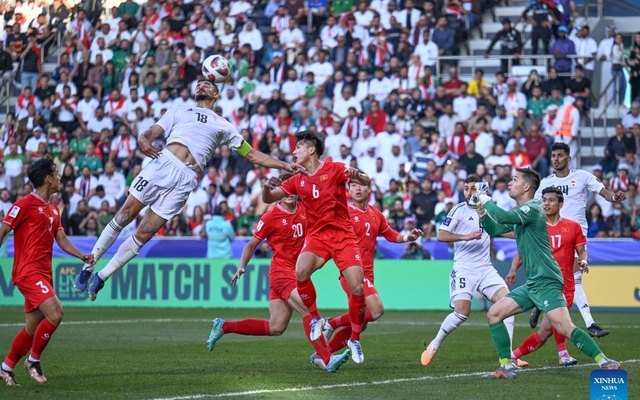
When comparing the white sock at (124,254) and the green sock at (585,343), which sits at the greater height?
the white sock at (124,254)

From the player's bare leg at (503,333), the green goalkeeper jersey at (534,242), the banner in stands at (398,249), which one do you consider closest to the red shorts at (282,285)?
the player's bare leg at (503,333)

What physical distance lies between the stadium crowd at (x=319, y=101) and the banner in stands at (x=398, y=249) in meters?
0.61

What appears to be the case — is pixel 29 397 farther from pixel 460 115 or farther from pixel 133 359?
pixel 460 115

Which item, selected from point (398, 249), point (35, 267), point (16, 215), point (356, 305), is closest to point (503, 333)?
point (356, 305)

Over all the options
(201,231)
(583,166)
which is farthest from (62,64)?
(583,166)

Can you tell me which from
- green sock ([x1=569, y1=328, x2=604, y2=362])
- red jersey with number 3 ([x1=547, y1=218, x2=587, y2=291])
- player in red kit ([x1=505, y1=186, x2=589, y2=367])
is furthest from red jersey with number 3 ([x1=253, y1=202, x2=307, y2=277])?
green sock ([x1=569, y1=328, x2=604, y2=362])

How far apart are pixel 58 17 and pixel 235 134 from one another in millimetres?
24115

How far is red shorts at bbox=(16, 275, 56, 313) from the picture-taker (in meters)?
11.6

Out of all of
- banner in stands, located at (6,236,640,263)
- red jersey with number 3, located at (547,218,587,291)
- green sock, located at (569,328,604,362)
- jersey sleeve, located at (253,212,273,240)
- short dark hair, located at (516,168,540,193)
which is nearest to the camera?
green sock, located at (569,328,604,362)

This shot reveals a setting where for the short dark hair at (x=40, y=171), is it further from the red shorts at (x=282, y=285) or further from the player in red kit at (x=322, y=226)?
the red shorts at (x=282, y=285)

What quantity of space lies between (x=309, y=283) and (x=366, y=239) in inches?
84.4

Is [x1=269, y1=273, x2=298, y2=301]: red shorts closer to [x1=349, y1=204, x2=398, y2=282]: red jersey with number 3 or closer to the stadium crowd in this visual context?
[x1=349, y1=204, x2=398, y2=282]: red jersey with number 3

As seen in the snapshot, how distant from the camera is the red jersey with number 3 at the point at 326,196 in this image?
41.3 feet

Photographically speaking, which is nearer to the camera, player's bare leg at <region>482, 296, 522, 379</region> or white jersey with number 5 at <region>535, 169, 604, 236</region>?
player's bare leg at <region>482, 296, 522, 379</region>
